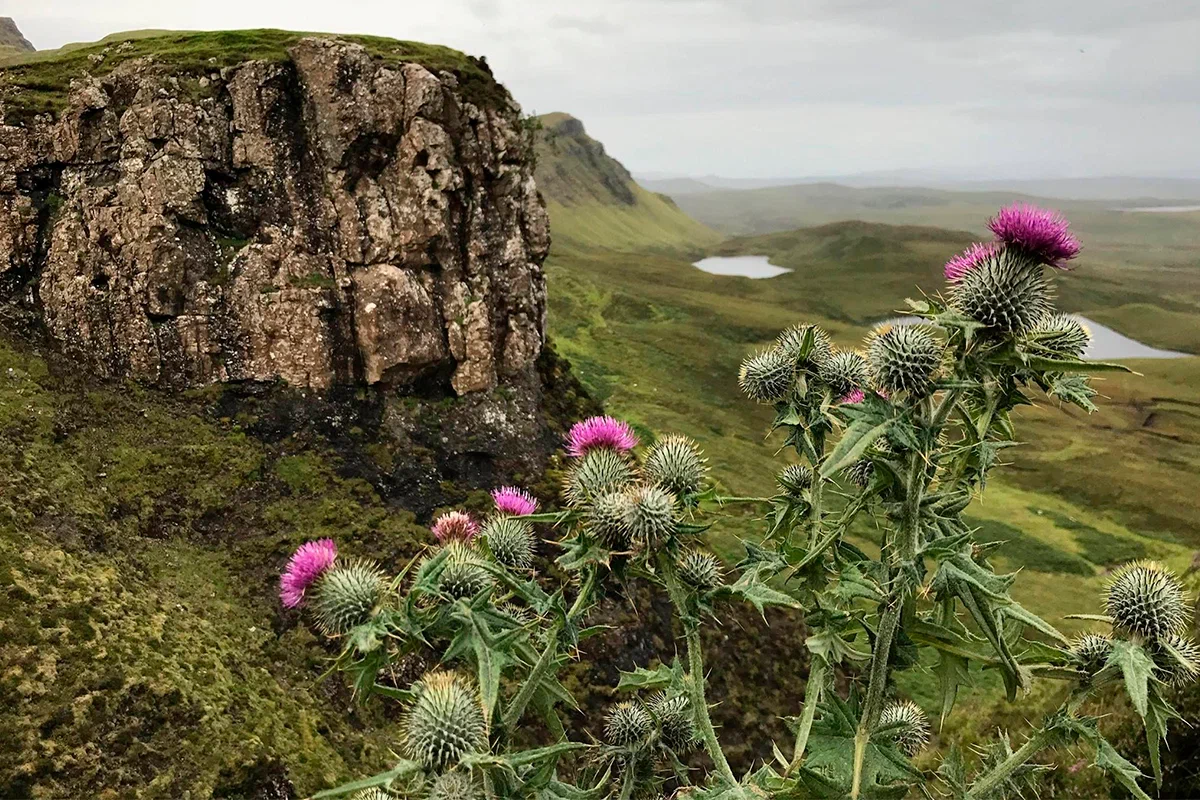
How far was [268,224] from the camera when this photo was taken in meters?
16.7

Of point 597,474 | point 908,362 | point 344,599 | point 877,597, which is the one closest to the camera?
point 908,362

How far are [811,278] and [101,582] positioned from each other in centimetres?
10695

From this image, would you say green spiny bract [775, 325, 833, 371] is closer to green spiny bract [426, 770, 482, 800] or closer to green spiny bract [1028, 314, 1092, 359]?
green spiny bract [1028, 314, 1092, 359]

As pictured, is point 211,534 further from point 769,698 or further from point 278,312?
point 769,698

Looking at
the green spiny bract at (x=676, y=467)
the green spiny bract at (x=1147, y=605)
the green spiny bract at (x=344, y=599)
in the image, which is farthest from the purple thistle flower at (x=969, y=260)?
the green spiny bract at (x=344, y=599)

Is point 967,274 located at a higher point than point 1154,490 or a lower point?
higher

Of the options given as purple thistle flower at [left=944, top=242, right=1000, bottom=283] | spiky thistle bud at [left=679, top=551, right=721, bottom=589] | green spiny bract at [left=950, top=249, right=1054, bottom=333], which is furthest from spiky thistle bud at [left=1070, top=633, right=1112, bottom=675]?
purple thistle flower at [left=944, top=242, right=1000, bottom=283]

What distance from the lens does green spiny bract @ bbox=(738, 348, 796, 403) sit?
21.4 ft

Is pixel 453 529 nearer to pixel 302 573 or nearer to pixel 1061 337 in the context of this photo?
pixel 302 573

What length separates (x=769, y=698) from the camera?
1614 cm

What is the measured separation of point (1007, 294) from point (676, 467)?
2.78 m

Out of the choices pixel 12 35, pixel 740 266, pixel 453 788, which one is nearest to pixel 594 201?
pixel 740 266

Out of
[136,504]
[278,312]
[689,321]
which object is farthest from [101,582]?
[689,321]

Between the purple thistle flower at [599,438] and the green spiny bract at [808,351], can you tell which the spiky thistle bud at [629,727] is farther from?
the green spiny bract at [808,351]
